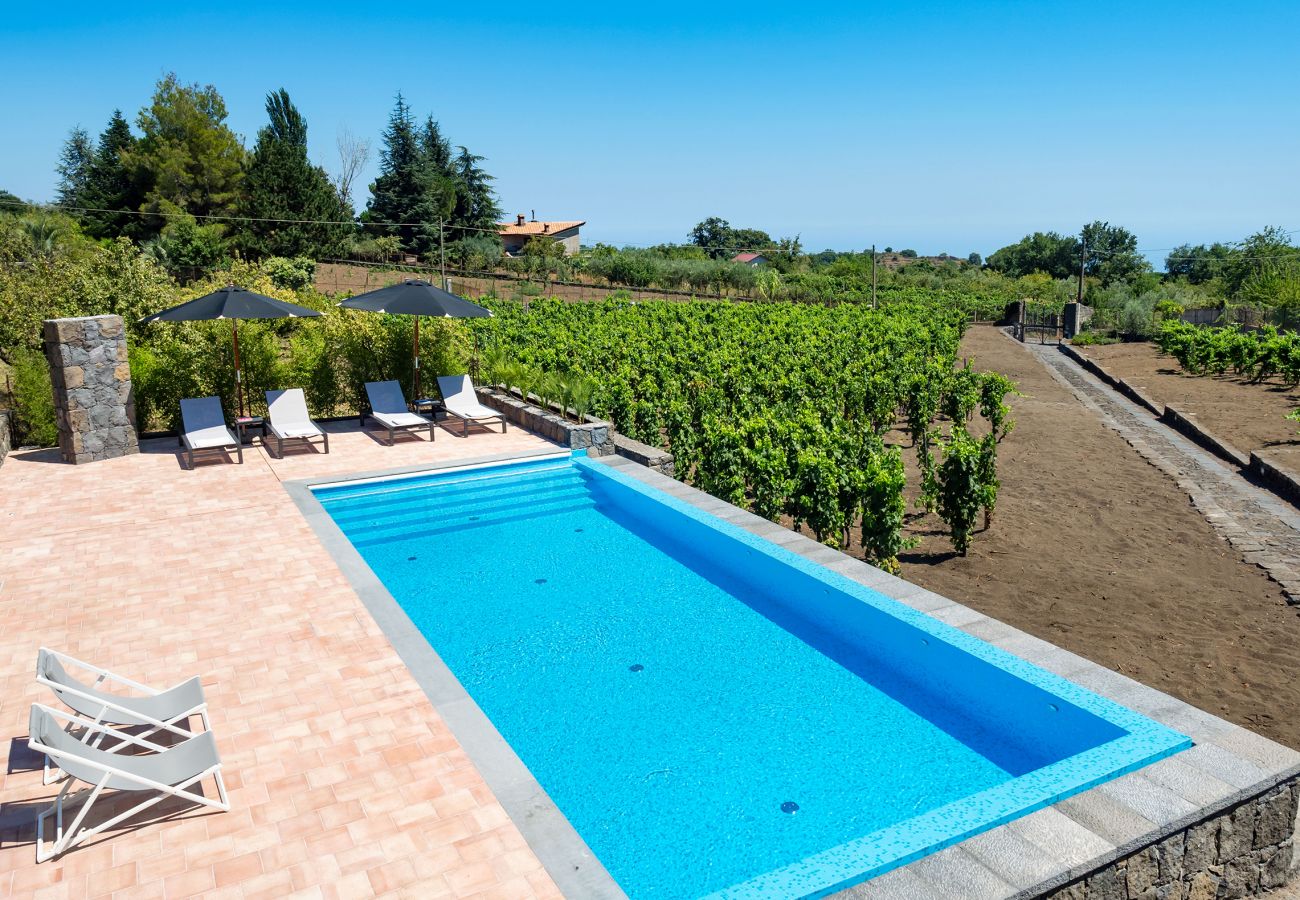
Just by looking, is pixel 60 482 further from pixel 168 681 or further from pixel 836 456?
pixel 836 456

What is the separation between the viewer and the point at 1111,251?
93.2 meters

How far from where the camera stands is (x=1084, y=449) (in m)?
15.4

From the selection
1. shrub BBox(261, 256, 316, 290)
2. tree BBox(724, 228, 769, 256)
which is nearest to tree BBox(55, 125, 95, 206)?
shrub BBox(261, 256, 316, 290)

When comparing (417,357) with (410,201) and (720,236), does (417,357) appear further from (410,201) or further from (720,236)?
(720,236)

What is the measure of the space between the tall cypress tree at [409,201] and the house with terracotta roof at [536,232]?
20.0m

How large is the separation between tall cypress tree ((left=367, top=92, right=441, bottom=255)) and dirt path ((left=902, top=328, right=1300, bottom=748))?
4841cm

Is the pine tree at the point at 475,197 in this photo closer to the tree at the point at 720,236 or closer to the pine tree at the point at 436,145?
the pine tree at the point at 436,145

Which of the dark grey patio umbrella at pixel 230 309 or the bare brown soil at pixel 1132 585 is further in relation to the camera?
the dark grey patio umbrella at pixel 230 309

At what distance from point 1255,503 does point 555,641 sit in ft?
33.9

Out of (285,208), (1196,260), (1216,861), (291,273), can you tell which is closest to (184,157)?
(285,208)

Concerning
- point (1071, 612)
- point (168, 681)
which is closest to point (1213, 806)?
point (1071, 612)

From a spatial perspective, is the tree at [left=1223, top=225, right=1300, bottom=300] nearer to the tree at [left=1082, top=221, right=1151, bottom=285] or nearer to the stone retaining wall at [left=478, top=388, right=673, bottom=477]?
the tree at [left=1082, top=221, right=1151, bottom=285]

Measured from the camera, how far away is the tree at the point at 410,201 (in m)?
55.2

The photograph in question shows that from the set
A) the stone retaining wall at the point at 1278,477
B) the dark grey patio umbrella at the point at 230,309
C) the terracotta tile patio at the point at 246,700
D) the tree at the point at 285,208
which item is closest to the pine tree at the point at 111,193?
the tree at the point at 285,208
